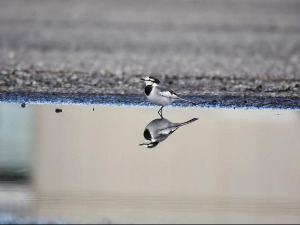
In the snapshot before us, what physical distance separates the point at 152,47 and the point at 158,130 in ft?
14.3

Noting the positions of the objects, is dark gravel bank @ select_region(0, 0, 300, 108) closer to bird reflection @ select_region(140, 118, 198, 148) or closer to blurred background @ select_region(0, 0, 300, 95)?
blurred background @ select_region(0, 0, 300, 95)

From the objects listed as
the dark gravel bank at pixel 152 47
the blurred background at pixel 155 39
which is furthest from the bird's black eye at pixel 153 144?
the blurred background at pixel 155 39

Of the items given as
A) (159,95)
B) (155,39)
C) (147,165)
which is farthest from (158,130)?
(155,39)

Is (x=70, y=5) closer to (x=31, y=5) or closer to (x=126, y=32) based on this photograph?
(x=31, y=5)

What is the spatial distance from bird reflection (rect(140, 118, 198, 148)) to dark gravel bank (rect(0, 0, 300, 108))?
126 cm

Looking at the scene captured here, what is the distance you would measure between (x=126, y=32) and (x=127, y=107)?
15.2 feet

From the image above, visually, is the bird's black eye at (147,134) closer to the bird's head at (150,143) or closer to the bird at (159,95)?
the bird's head at (150,143)

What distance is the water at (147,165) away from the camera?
4.62 metres

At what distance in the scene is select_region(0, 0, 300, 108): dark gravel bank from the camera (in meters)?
8.80

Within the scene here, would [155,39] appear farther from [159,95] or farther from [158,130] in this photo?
[158,130]

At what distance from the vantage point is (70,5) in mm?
15398

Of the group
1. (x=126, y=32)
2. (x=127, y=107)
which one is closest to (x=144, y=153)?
(x=127, y=107)

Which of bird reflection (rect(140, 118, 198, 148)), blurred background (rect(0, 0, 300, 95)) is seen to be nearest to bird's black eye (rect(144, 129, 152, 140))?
bird reflection (rect(140, 118, 198, 148))

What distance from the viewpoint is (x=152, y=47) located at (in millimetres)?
11188
